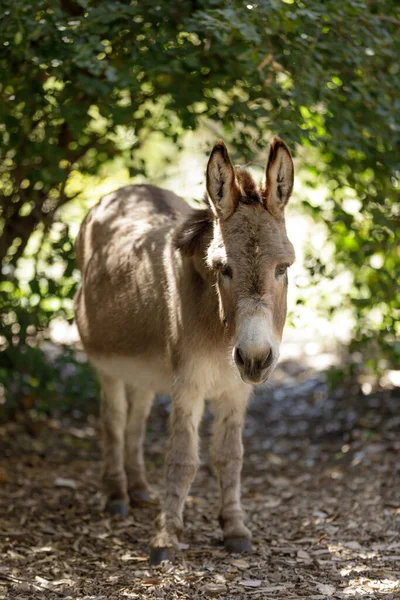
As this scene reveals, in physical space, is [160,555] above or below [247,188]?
below

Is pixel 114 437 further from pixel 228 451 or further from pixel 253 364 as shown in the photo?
pixel 253 364

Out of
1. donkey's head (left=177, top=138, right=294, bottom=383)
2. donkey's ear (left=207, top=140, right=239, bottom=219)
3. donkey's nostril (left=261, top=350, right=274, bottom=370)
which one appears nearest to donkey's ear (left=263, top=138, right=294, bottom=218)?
donkey's head (left=177, top=138, right=294, bottom=383)

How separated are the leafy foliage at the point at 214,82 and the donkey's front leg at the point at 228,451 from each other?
1477mm

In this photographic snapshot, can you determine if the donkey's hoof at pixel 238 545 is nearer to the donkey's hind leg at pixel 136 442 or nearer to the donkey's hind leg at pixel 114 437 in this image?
the donkey's hind leg at pixel 114 437

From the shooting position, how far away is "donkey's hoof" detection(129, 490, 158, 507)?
542 cm

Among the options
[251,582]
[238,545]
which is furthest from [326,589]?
[238,545]

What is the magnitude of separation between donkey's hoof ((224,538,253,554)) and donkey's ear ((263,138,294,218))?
168 centimetres

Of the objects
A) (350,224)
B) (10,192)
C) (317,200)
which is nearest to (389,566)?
(350,224)

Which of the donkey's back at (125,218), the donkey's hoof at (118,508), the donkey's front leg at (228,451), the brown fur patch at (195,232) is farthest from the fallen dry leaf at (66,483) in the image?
the brown fur patch at (195,232)

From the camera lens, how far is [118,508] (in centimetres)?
523

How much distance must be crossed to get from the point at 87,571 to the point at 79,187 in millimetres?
3584

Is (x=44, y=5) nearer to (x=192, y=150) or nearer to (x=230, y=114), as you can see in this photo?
(x=230, y=114)

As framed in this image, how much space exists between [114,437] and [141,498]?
445 mm

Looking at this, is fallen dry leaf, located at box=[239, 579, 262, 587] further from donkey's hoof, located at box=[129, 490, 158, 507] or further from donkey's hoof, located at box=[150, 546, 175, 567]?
donkey's hoof, located at box=[129, 490, 158, 507]
